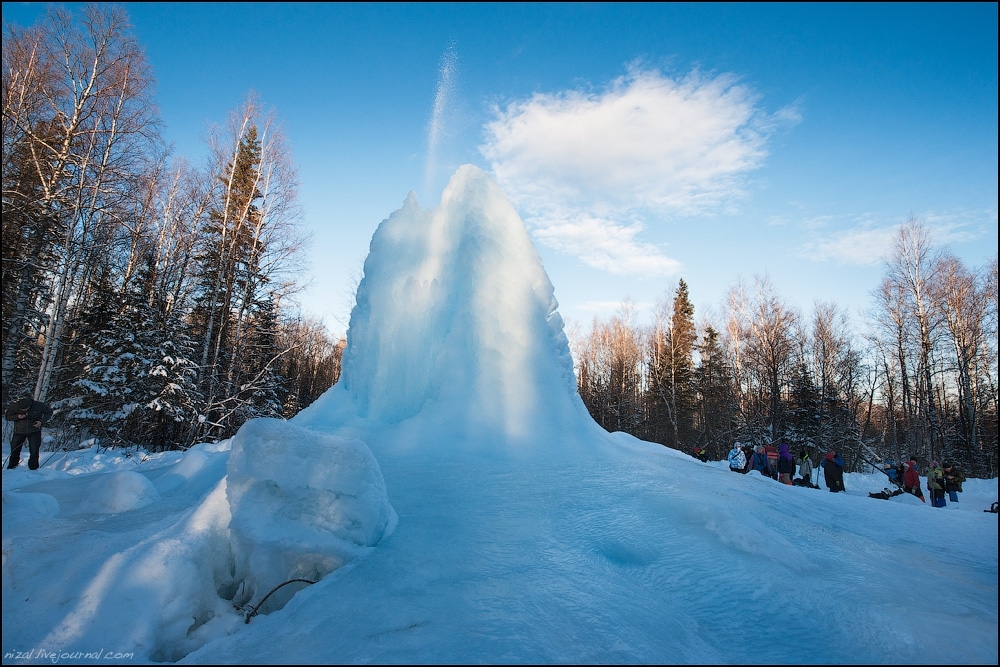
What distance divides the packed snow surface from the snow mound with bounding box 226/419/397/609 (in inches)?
0.5

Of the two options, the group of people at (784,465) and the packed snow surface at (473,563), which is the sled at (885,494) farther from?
the packed snow surface at (473,563)

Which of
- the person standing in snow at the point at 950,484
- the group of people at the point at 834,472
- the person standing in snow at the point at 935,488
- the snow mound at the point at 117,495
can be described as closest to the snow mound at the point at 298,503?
the snow mound at the point at 117,495

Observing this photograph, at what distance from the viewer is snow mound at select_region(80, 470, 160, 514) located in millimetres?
3922

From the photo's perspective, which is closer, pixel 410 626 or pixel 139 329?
pixel 410 626

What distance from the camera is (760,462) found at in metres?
10.8

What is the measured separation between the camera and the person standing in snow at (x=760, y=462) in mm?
10532

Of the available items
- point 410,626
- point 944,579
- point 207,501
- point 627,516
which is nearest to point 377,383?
point 207,501

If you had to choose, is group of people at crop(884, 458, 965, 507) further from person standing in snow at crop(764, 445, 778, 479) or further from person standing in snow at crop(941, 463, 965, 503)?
person standing in snow at crop(764, 445, 778, 479)

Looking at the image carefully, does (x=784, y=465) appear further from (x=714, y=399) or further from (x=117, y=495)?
(x=714, y=399)

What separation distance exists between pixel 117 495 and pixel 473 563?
11.3ft

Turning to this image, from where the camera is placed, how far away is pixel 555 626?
7.22 ft

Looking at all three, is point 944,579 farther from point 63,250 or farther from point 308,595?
point 63,250

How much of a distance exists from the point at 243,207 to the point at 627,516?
1410cm

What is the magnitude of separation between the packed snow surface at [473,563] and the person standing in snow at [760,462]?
5719 mm
